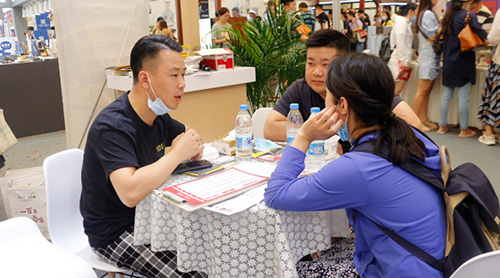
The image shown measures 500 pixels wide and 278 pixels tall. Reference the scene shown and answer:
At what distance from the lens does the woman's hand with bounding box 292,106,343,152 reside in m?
1.52

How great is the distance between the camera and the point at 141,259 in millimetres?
1854

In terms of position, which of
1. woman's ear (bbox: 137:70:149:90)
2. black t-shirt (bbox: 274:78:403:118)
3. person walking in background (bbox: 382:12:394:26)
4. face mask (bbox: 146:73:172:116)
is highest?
person walking in background (bbox: 382:12:394:26)

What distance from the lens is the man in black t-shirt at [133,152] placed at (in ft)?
5.86

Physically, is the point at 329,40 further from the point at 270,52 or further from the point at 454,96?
the point at 454,96

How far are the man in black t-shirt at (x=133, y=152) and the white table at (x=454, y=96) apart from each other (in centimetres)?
446

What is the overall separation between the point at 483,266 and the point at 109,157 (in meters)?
1.35

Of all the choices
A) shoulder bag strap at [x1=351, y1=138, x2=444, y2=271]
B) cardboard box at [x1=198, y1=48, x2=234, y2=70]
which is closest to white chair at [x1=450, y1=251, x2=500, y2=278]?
shoulder bag strap at [x1=351, y1=138, x2=444, y2=271]

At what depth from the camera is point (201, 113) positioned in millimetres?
4031

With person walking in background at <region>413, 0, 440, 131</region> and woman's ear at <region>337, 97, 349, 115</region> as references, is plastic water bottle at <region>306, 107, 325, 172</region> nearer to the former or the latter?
woman's ear at <region>337, 97, 349, 115</region>

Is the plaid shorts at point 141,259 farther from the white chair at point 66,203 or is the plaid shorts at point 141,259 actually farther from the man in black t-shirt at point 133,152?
the white chair at point 66,203

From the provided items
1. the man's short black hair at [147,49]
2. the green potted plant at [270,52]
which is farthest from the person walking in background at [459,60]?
the man's short black hair at [147,49]

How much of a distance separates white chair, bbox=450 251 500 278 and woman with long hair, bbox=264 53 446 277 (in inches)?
5.6

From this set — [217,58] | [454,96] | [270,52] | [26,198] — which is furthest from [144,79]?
[454,96]

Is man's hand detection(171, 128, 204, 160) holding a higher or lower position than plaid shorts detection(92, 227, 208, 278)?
higher
